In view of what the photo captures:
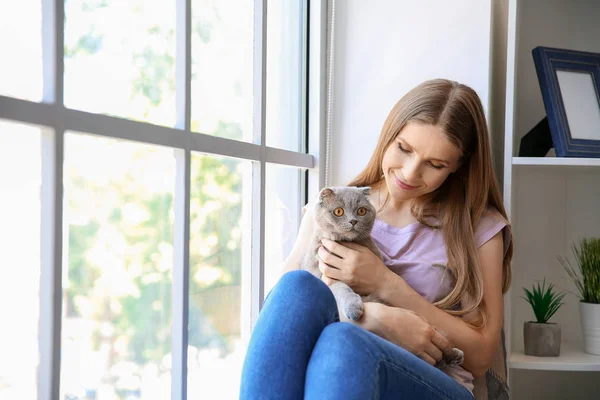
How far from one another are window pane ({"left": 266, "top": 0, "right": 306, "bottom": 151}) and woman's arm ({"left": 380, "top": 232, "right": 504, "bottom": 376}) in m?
0.50

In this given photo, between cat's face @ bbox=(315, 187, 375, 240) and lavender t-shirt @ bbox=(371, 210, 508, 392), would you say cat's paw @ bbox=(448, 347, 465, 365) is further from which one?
cat's face @ bbox=(315, 187, 375, 240)

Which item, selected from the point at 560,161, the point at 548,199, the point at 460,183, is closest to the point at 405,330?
the point at 460,183

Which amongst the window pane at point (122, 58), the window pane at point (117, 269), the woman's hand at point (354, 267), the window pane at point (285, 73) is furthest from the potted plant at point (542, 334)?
the window pane at point (122, 58)

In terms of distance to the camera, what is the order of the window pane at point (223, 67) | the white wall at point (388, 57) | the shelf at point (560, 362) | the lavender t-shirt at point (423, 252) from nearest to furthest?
1. the window pane at point (223, 67)
2. the lavender t-shirt at point (423, 252)
3. the shelf at point (560, 362)
4. the white wall at point (388, 57)

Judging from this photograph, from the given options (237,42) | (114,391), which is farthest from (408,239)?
(114,391)

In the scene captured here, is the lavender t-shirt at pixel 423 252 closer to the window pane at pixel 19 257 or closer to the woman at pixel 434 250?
the woman at pixel 434 250

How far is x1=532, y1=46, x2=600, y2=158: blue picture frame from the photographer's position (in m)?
1.70

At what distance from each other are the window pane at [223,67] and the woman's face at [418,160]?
1.10ft

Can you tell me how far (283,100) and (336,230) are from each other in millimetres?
498

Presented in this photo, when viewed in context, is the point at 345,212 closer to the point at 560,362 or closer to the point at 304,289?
the point at 304,289

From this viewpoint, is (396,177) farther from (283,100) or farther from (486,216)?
(283,100)

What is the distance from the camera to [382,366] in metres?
0.97

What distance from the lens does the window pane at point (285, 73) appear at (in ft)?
5.39

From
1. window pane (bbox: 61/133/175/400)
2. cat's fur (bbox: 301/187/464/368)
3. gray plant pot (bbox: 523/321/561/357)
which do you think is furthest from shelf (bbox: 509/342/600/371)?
window pane (bbox: 61/133/175/400)
